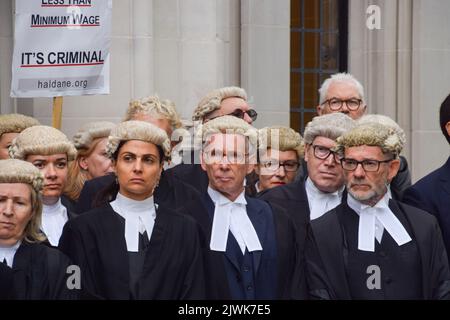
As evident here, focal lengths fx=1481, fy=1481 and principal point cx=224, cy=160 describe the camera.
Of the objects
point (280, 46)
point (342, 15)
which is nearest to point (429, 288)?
point (280, 46)

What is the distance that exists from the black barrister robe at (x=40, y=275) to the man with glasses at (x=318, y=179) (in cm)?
170

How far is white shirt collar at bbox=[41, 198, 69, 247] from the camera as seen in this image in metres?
8.64

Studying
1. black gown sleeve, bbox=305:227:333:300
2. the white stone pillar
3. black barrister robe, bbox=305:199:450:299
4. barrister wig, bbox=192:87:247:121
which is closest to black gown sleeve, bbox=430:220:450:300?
black barrister robe, bbox=305:199:450:299

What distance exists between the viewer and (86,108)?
475 inches

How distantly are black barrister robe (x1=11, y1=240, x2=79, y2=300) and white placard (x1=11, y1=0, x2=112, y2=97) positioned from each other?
2.87 metres

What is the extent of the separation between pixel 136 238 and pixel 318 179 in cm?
155

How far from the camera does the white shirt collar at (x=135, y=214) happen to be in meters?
7.96

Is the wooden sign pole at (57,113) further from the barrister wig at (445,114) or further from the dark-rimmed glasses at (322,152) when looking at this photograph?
the barrister wig at (445,114)

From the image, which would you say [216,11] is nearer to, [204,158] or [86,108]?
[86,108]

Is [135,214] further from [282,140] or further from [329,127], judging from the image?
[282,140]

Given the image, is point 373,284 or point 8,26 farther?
point 8,26

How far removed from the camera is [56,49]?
1049 centimetres

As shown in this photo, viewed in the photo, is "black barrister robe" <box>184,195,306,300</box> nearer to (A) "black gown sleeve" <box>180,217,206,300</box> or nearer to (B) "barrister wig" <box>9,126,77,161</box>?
(A) "black gown sleeve" <box>180,217,206,300</box>

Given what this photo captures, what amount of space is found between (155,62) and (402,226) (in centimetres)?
473
